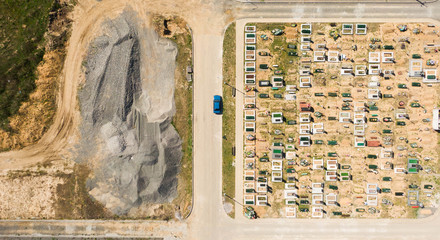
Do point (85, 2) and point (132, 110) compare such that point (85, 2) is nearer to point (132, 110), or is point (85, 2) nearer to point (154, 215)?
point (132, 110)

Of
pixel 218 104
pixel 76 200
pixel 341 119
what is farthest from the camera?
pixel 76 200

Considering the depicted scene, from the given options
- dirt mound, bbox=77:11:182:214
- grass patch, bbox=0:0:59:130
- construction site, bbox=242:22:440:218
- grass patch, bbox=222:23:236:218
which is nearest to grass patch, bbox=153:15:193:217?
dirt mound, bbox=77:11:182:214

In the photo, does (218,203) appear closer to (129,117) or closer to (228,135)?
(228,135)

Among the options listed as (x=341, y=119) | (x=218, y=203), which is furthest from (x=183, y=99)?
(x=341, y=119)

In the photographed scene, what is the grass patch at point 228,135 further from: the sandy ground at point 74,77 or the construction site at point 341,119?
the sandy ground at point 74,77

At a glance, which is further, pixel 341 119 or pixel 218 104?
pixel 341 119

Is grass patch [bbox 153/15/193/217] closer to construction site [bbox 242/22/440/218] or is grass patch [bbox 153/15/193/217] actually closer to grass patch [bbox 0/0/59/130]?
construction site [bbox 242/22/440/218]
